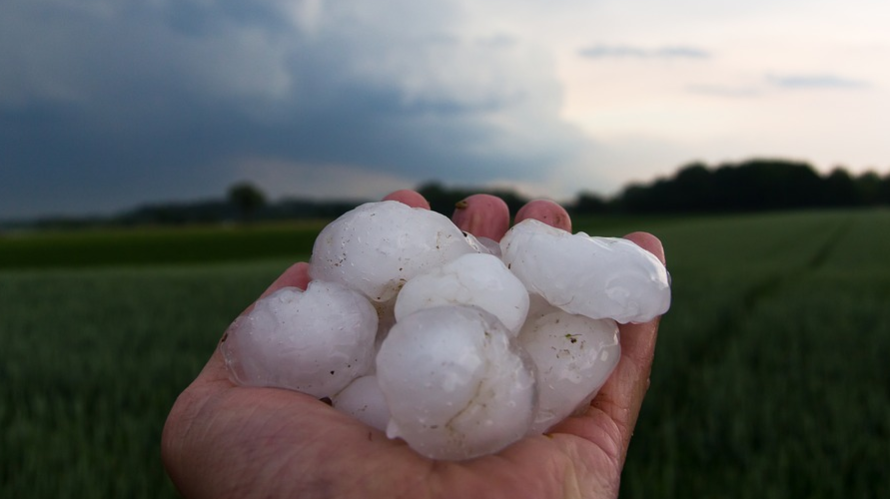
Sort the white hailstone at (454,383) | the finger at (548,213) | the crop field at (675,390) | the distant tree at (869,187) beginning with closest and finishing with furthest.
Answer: the white hailstone at (454,383) → the finger at (548,213) → the crop field at (675,390) → the distant tree at (869,187)

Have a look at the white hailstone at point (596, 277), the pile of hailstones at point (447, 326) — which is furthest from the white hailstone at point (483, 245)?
the white hailstone at point (596, 277)

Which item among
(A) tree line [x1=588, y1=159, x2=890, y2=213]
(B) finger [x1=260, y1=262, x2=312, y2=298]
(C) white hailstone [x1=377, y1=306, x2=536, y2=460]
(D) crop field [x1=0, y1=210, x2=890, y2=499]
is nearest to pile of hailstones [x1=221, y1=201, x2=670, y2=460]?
(C) white hailstone [x1=377, y1=306, x2=536, y2=460]

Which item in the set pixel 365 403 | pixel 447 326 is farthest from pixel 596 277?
pixel 365 403

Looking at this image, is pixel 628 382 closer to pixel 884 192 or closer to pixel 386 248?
pixel 386 248

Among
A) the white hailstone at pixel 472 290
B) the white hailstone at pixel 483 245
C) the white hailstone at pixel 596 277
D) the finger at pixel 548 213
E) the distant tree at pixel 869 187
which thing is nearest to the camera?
the white hailstone at pixel 472 290

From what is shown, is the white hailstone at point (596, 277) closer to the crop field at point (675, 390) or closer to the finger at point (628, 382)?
the finger at point (628, 382)

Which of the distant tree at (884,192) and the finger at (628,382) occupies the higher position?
the finger at (628,382)

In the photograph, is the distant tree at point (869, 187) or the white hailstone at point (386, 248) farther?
the distant tree at point (869, 187)
